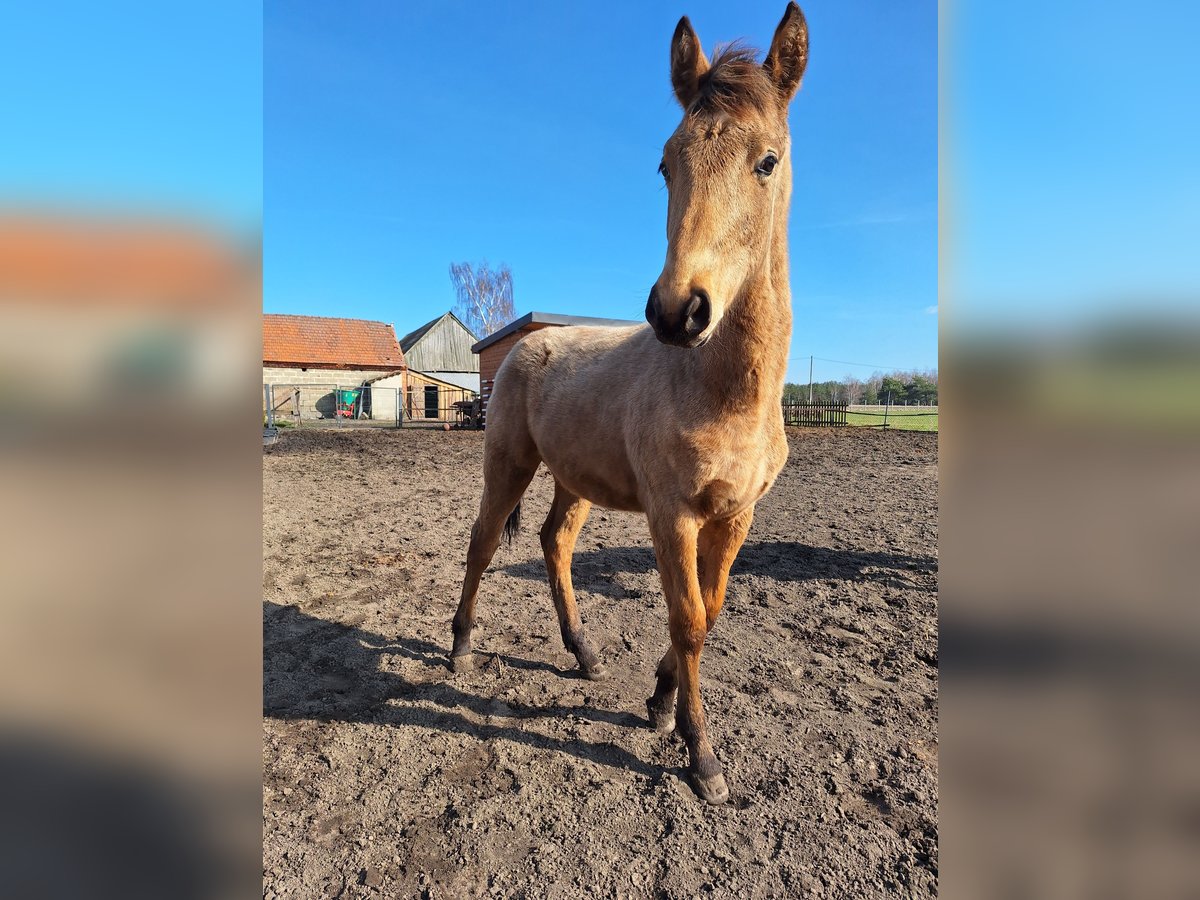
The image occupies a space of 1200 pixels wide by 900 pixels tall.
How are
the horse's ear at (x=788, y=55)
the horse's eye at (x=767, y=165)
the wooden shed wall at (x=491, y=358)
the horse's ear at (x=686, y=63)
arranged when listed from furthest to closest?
the wooden shed wall at (x=491, y=358)
the horse's ear at (x=686, y=63)
the horse's ear at (x=788, y=55)
the horse's eye at (x=767, y=165)

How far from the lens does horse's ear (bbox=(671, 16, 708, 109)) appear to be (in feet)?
7.48

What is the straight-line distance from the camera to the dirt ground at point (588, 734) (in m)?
2.09

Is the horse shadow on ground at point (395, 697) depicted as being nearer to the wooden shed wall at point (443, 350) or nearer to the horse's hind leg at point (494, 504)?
the horse's hind leg at point (494, 504)

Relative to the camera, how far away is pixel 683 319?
5.61 feet

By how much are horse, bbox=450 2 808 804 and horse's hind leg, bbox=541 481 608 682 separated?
2 cm

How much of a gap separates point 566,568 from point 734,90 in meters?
2.82

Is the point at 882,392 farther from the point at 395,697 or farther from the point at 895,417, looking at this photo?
the point at 395,697

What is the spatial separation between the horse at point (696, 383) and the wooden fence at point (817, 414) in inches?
898

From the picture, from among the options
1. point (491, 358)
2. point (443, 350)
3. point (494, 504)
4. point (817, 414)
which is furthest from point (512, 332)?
point (443, 350)

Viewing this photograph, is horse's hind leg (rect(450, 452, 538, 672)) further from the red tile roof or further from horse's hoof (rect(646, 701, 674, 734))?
the red tile roof

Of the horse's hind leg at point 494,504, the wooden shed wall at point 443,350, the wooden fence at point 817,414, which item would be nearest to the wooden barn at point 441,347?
the wooden shed wall at point 443,350

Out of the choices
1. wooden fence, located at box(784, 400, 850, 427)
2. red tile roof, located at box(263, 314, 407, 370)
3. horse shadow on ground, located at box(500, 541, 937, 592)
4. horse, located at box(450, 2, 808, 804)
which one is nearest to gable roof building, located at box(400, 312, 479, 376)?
red tile roof, located at box(263, 314, 407, 370)
